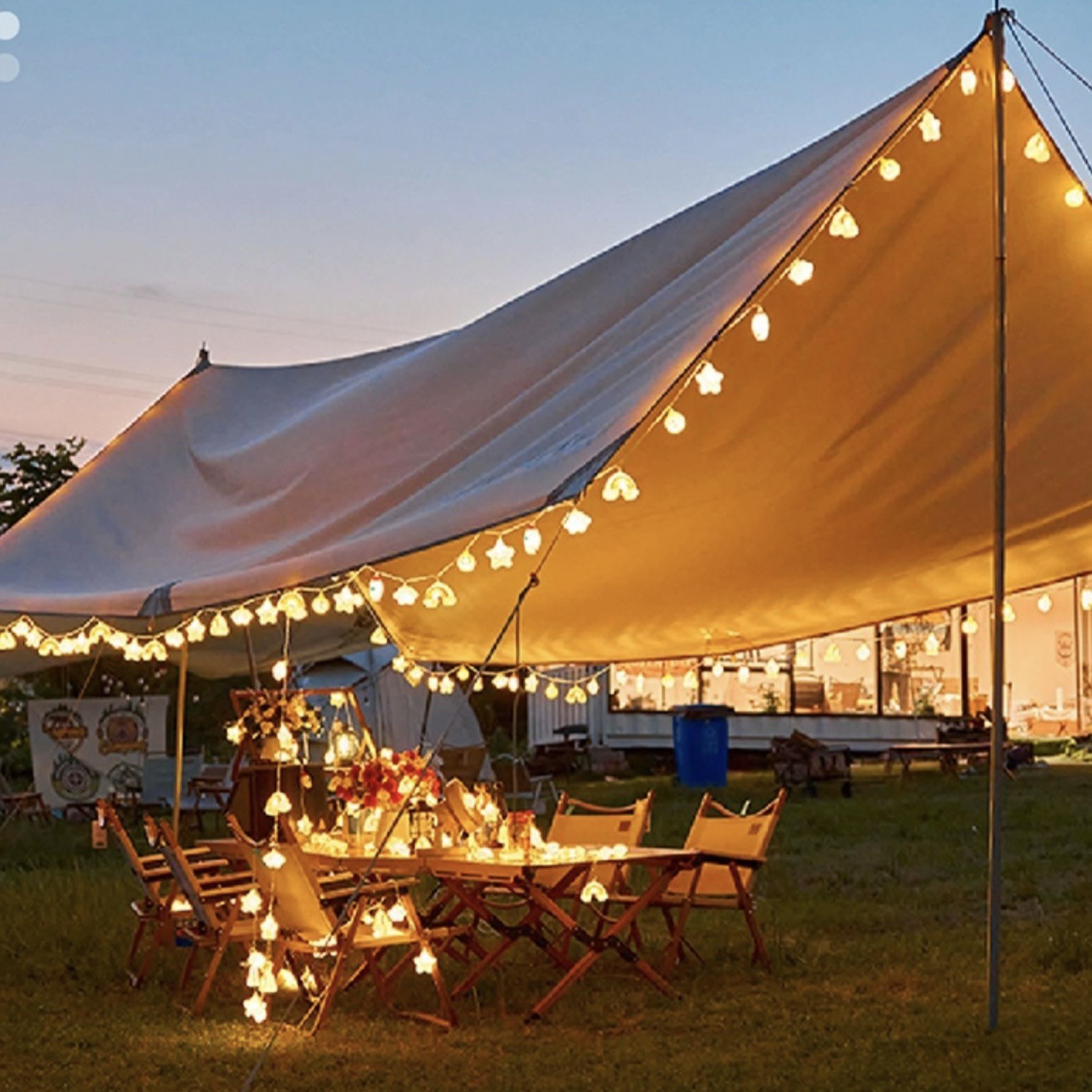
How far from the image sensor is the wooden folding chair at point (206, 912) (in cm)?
680

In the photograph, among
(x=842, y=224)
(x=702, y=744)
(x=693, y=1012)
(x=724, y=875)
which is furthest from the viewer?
(x=702, y=744)

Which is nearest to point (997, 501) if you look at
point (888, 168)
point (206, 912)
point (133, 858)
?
point (888, 168)

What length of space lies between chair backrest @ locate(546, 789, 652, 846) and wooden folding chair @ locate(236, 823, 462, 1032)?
4.25 ft

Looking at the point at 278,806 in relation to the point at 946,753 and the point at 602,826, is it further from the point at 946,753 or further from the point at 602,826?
the point at 946,753

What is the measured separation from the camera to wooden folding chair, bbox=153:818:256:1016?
22.3 feet

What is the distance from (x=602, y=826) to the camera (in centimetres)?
811

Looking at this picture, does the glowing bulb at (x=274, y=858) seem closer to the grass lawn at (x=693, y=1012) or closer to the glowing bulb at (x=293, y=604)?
the grass lawn at (x=693, y=1012)

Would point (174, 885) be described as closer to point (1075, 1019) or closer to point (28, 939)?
point (28, 939)

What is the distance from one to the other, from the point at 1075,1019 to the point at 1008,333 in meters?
2.45

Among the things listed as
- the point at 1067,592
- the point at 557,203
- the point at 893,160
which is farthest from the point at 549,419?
the point at 1067,592

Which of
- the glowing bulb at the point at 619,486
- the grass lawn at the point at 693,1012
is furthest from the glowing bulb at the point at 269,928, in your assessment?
the glowing bulb at the point at 619,486

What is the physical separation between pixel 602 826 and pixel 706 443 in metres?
2.22

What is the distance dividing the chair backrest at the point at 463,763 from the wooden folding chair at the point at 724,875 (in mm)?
7398

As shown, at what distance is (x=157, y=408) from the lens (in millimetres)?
9195
